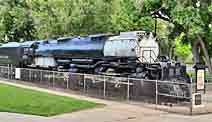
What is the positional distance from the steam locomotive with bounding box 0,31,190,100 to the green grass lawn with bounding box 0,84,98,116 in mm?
3419

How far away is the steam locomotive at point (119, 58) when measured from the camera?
83.3ft

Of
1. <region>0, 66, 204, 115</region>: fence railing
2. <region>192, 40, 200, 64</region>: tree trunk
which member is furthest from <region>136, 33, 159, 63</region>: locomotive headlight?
<region>192, 40, 200, 64</region>: tree trunk

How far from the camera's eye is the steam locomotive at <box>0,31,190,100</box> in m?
25.4

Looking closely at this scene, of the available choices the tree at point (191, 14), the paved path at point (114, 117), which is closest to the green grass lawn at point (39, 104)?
the paved path at point (114, 117)

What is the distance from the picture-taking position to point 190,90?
19000 mm

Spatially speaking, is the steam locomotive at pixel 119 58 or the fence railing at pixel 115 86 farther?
the steam locomotive at pixel 119 58

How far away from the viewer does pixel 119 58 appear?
87.1ft

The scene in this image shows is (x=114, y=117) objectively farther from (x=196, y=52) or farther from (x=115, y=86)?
(x=196, y=52)

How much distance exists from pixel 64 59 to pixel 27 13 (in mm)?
19831

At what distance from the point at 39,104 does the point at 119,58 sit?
7.80 meters

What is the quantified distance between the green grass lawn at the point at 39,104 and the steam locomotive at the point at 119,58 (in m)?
3.42

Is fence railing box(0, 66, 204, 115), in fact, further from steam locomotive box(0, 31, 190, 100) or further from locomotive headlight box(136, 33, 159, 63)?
locomotive headlight box(136, 33, 159, 63)

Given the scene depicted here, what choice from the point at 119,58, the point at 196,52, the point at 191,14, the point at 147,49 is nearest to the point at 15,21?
the point at 196,52

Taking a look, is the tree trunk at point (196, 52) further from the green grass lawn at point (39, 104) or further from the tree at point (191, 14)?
the green grass lawn at point (39, 104)
